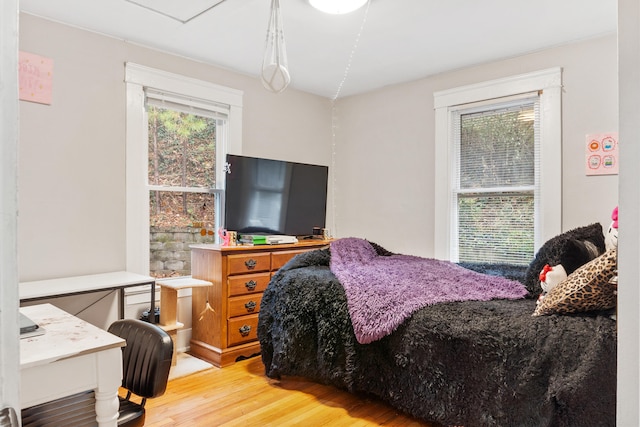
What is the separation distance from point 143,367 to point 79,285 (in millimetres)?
1306

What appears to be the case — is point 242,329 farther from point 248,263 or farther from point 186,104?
point 186,104

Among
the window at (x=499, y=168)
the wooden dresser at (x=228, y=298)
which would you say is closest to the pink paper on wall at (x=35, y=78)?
the wooden dresser at (x=228, y=298)

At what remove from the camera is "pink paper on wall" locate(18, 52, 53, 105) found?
2.66 m

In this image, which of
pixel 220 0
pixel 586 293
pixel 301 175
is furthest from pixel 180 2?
pixel 586 293

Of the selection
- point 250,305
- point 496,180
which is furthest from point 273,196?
point 496,180

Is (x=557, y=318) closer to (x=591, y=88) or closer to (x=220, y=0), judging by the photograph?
(x=591, y=88)

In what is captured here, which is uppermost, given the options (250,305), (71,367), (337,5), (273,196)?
(337,5)

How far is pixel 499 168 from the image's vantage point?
3.65m

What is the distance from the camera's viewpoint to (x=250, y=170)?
3.62 m

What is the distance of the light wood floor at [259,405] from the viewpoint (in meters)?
2.29

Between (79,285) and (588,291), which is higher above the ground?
(588,291)

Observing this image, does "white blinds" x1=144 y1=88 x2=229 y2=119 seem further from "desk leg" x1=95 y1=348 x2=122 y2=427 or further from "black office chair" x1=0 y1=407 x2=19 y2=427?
"black office chair" x1=0 y1=407 x2=19 y2=427

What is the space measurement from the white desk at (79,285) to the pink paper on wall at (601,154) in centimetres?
326

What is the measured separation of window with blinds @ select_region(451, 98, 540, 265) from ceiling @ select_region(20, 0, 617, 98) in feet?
1.63
